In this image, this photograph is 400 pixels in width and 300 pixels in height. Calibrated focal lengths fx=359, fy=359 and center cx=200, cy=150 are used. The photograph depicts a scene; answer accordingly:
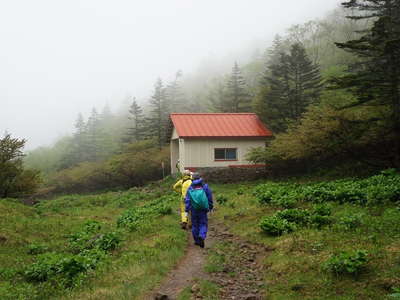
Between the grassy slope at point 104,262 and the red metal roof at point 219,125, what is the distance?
1305cm

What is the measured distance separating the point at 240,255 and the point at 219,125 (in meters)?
20.8

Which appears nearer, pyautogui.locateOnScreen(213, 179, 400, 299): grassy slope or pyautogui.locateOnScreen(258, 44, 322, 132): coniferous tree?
pyautogui.locateOnScreen(213, 179, 400, 299): grassy slope

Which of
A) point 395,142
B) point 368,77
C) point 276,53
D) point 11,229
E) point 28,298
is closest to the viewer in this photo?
point 28,298

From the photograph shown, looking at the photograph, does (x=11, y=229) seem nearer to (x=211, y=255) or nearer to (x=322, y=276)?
(x=211, y=255)

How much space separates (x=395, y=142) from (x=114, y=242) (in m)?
16.5

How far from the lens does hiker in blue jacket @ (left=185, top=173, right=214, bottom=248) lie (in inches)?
357

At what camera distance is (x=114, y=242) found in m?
10.1

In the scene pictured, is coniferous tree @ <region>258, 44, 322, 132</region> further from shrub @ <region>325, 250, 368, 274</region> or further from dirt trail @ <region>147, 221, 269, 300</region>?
shrub @ <region>325, 250, 368, 274</region>

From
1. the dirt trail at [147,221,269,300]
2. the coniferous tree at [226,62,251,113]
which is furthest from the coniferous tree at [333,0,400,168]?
the coniferous tree at [226,62,251,113]

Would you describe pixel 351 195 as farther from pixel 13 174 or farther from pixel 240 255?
pixel 13 174

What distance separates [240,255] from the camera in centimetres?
889

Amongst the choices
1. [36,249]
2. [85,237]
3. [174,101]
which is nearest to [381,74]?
[85,237]

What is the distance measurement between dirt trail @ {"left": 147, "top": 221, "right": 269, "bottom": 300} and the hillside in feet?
Result: 0.07

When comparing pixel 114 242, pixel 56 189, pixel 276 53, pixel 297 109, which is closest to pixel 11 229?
pixel 114 242
